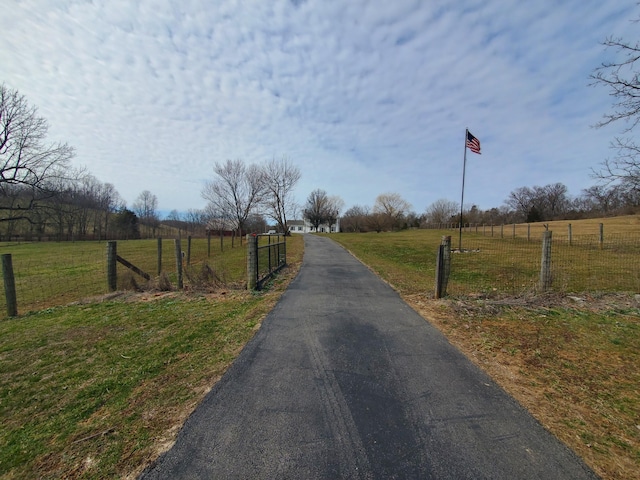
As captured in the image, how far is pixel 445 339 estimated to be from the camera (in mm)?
4320

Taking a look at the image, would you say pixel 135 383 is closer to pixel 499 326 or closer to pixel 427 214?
pixel 499 326

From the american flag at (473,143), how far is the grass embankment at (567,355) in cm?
1194

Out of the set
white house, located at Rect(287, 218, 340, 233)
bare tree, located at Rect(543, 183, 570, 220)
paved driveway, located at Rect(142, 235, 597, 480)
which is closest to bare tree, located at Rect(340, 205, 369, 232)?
white house, located at Rect(287, 218, 340, 233)

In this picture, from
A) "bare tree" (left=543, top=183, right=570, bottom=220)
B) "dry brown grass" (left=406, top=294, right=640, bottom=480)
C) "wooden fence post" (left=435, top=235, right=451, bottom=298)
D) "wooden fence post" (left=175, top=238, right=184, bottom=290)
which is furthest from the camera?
"bare tree" (left=543, top=183, right=570, bottom=220)

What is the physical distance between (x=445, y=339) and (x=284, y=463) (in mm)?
3235

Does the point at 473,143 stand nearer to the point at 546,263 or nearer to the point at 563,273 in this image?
the point at 563,273

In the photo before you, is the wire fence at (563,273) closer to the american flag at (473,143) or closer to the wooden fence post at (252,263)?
the wooden fence post at (252,263)

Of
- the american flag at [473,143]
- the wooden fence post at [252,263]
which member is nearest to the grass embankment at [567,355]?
the wooden fence post at [252,263]

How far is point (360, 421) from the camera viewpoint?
2.38 meters

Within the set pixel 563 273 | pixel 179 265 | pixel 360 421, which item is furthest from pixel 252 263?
pixel 563 273

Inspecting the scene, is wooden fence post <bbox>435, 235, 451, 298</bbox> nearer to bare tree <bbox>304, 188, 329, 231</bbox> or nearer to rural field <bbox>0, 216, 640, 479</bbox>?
rural field <bbox>0, 216, 640, 479</bbox>

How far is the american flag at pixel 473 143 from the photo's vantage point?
1642 cm

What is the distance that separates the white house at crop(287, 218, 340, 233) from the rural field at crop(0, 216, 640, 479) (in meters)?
78.4

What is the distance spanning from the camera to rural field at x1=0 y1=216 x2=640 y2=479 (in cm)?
213
